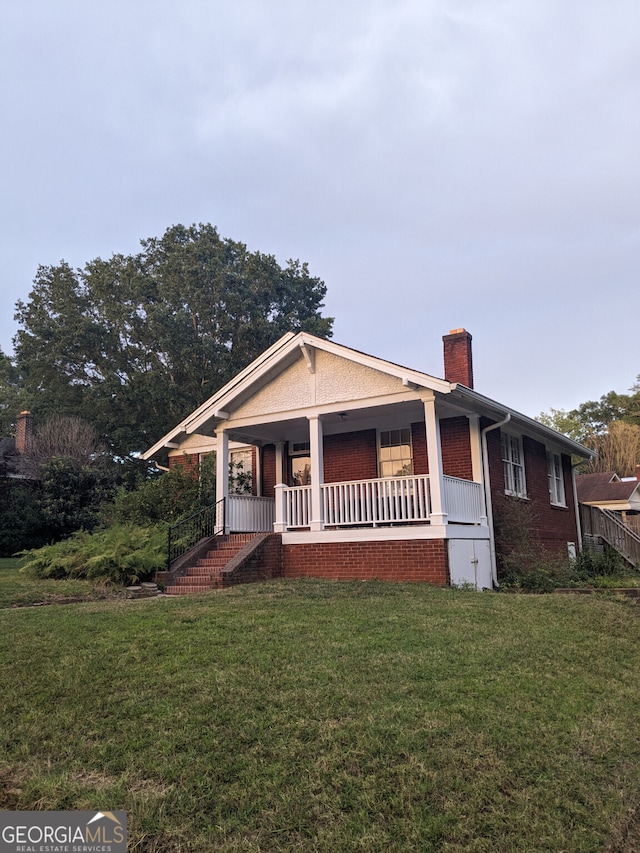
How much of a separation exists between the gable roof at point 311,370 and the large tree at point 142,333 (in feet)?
59.8

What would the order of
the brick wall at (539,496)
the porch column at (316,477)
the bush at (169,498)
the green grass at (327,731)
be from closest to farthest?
the green grass at (327,731) → the porch column at (316,477) → the brick wall at (539,496) → the bush at (169,498)

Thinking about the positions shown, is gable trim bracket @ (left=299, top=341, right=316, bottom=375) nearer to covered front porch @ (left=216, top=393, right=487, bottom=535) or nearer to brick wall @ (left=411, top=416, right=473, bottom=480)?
covered front porch @ (left=216, top=393, right=487, bottom=535)

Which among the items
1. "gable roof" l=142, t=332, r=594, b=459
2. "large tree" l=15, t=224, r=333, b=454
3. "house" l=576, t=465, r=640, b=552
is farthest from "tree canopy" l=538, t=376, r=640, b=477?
"gable roof" l=142, t=332, r=594, b=459

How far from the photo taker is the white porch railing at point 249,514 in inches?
592

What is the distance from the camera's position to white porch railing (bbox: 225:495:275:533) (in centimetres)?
1503

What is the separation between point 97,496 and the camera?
24156 mm

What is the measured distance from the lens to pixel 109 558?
12.9m

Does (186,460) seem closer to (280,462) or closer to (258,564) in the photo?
(280,462)

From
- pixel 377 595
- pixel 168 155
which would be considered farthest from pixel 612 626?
pixel 168 155

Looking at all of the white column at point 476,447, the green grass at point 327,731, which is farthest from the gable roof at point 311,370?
the green grass at point 327,731

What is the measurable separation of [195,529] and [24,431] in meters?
17.1

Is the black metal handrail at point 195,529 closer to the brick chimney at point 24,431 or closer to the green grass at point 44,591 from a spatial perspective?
the green grass at point 44,591

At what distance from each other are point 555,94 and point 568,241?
22.6 ft

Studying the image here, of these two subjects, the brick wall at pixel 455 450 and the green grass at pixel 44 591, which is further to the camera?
the brick wall at pixel 455 450
